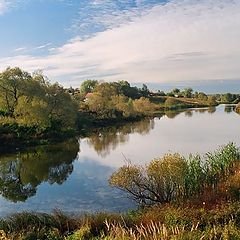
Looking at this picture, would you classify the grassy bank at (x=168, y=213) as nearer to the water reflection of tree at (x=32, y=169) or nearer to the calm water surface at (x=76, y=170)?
the calm water surface at (x=76, y=170)

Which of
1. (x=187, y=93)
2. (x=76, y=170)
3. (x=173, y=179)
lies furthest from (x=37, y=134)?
(x=187, y=93)

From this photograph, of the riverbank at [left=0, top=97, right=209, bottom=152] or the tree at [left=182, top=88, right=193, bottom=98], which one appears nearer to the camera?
the riverbank at [left=0, top=97, right=209, bottom=152]

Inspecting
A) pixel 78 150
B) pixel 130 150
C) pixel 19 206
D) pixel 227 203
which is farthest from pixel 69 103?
pixel 227 203

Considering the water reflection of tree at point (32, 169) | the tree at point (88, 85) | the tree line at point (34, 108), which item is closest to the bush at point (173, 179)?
the water reflection of tree at point (32, 169)

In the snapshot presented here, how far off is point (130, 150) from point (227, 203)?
834 inches

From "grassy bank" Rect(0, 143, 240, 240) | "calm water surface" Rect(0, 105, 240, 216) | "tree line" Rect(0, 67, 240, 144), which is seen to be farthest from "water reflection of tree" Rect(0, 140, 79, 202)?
"grassy bank" Rect(0, 143, 240, 240)

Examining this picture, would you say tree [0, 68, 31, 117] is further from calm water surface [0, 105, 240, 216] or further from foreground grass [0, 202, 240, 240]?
foreground grass [0, 202, 240, 240]

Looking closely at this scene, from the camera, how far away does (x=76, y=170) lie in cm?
2689

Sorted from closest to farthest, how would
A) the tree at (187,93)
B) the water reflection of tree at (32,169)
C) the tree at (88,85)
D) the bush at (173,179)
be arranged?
the bush at (173,179) → the water reflection of tree at (32,169) → the tree at (88,85) → the tree at (187,93)

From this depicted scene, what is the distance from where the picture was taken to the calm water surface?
18625mm

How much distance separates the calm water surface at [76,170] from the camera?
61.1ft

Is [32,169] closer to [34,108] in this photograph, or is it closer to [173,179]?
[173,179]

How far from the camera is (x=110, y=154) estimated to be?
32656mm

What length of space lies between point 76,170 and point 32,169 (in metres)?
3.32
